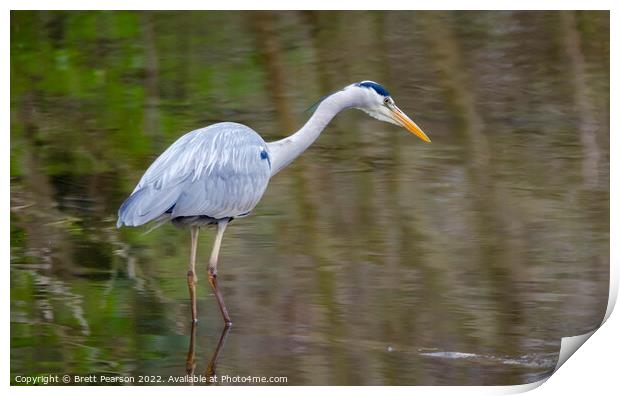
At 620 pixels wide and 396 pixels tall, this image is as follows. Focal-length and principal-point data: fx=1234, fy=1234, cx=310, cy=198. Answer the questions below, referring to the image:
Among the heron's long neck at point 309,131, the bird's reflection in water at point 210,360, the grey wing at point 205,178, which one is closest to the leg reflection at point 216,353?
the bird's reflection in water at point 210,360

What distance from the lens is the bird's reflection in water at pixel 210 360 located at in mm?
3932

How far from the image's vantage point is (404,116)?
449 cm

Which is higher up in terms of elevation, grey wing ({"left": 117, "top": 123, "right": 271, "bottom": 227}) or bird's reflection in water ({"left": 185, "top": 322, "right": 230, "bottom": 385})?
grey wing ({"left": 117, "top": 123, "right": 271, "bottom": 227})

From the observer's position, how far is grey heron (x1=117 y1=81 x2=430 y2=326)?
409 centimetres

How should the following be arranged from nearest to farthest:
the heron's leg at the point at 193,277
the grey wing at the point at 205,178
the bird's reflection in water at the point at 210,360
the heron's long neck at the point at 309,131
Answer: the bird's reflection in water at the point at 210,360 < the grey wing at the point at 205,178 < the heron's leg at the point at 193,277 < the heron's long neck at the point at 309,131

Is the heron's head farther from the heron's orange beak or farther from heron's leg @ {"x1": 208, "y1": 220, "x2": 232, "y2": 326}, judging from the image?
heron's leg @ {"x1": 208, "y1": 220, "x2": 232, "y2": 326}

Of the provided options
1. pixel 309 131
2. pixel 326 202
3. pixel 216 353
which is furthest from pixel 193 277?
pixel 326 202

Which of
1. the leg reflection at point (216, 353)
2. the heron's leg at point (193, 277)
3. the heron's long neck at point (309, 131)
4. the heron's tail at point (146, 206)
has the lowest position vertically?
the leg reflection at point (216, 353)

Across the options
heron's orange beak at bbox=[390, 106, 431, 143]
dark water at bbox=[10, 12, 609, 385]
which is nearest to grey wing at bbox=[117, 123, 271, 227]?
dark water at bbox=[10, 12, 609, 385]

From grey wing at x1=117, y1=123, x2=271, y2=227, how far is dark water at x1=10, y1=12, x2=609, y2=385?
38 cm

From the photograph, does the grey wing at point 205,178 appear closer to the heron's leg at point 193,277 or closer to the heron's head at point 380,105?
the heron's leg at point 193,277

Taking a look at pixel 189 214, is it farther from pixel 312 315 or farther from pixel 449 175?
pixel 449 175

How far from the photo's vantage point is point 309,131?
442 cm

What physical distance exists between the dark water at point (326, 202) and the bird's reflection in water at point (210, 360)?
0.06 ft
